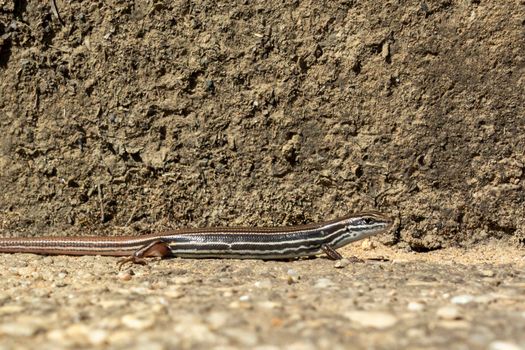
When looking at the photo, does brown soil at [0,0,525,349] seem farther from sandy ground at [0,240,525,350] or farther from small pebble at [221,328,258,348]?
small pebble at [221,328,258,348]

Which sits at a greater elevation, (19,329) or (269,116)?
(269,116)

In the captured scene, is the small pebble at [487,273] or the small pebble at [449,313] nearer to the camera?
the small pebble at [449,313]

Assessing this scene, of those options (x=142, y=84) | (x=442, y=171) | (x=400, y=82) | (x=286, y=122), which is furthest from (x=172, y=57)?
(x=442, y=171)

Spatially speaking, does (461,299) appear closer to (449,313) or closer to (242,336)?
(449,313)

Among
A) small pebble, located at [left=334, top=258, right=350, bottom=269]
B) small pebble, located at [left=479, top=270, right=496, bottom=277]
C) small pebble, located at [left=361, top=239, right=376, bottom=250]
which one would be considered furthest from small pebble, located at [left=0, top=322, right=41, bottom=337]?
small pebble, located at [left=361, top=239, right=376, bottom=250]

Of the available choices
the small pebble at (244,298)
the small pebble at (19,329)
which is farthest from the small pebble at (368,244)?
the small pebble at (19,329)

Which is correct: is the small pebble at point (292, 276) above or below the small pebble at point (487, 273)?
above

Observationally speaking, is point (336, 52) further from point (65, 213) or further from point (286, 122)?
point (65, 213)

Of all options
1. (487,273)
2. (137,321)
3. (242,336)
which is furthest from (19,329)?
(487,273)

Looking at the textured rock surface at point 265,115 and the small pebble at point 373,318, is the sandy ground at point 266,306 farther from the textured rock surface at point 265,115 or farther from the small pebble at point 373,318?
the textured rock surface at point 265,115
